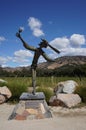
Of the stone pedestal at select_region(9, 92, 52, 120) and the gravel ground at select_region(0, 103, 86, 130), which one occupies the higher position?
the stone pedestal at select_region(9, 92, 52, 120)

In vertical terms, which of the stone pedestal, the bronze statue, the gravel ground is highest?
the bronze statue

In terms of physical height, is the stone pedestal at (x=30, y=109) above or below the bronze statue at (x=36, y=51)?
below

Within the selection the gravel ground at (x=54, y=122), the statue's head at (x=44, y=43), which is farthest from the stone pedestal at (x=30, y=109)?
the statue's head at (x=44, y=43)

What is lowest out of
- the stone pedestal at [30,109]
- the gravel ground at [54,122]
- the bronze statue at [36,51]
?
the gravel ground at [54,122]

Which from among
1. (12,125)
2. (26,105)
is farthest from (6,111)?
(12,125)

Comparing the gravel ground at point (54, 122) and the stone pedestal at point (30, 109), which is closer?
the gravel ground at point (54, 122)

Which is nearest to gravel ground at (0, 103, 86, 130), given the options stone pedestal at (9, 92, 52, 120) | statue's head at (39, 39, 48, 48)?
stone pedestal at (9, 92, 52, 120)

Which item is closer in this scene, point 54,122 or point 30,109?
point 54,122

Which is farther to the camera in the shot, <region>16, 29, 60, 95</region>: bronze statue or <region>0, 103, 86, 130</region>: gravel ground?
<region>16, 29, 60, 95</region>: bronze statue

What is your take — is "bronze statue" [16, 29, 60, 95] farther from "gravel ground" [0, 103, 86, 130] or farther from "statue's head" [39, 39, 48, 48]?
"gravel ground" [0, 103, 86, 130]

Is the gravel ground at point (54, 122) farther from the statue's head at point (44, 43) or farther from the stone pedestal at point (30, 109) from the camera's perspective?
the statue's head at point (44, 43)

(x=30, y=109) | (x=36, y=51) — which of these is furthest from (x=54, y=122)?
(x=36, y=51)

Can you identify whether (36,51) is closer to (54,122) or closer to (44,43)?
(44,43)

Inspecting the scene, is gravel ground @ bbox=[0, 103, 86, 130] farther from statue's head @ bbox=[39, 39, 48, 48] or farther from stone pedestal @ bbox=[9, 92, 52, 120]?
statue's head @ bbox=[39, 39, 48, 48]
